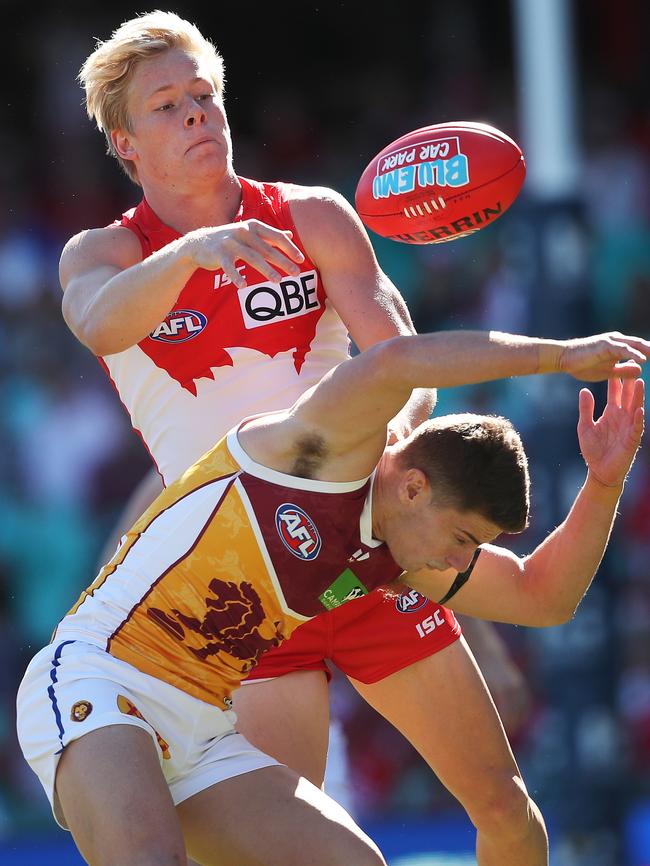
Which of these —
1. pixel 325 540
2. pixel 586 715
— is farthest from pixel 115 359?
pixel 586 715

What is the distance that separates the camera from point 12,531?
870cm

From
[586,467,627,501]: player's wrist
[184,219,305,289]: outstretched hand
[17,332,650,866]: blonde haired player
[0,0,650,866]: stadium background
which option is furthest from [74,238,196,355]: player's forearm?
[0,0,650,866]: stadium background

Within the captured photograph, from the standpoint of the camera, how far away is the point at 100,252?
3744 mm

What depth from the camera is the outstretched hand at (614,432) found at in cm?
349

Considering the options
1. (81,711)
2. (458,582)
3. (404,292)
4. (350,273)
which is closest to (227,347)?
(350,273)

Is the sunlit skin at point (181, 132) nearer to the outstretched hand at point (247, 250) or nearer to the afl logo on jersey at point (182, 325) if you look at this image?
the afl logo on jersey at point (182, 325)

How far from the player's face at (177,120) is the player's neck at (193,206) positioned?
0.12ft

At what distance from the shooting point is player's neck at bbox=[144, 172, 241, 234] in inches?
151

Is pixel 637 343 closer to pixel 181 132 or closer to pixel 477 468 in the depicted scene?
pixel 477 468

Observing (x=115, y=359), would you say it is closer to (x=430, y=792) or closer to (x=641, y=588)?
(x=430, y=792)

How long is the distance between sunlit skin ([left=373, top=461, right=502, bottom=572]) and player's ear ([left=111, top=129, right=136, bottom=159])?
48.6 inches

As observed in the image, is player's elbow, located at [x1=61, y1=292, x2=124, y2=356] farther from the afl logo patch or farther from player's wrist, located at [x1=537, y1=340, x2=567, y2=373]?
player's wrist, located at [x1=537, y1=340, x2=567, y2=373]

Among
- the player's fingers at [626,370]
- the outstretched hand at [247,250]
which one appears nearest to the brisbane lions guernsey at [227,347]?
the outstretched hand at [247,250]

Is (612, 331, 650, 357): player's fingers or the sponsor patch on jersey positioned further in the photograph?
the sponsor patch on jersey
